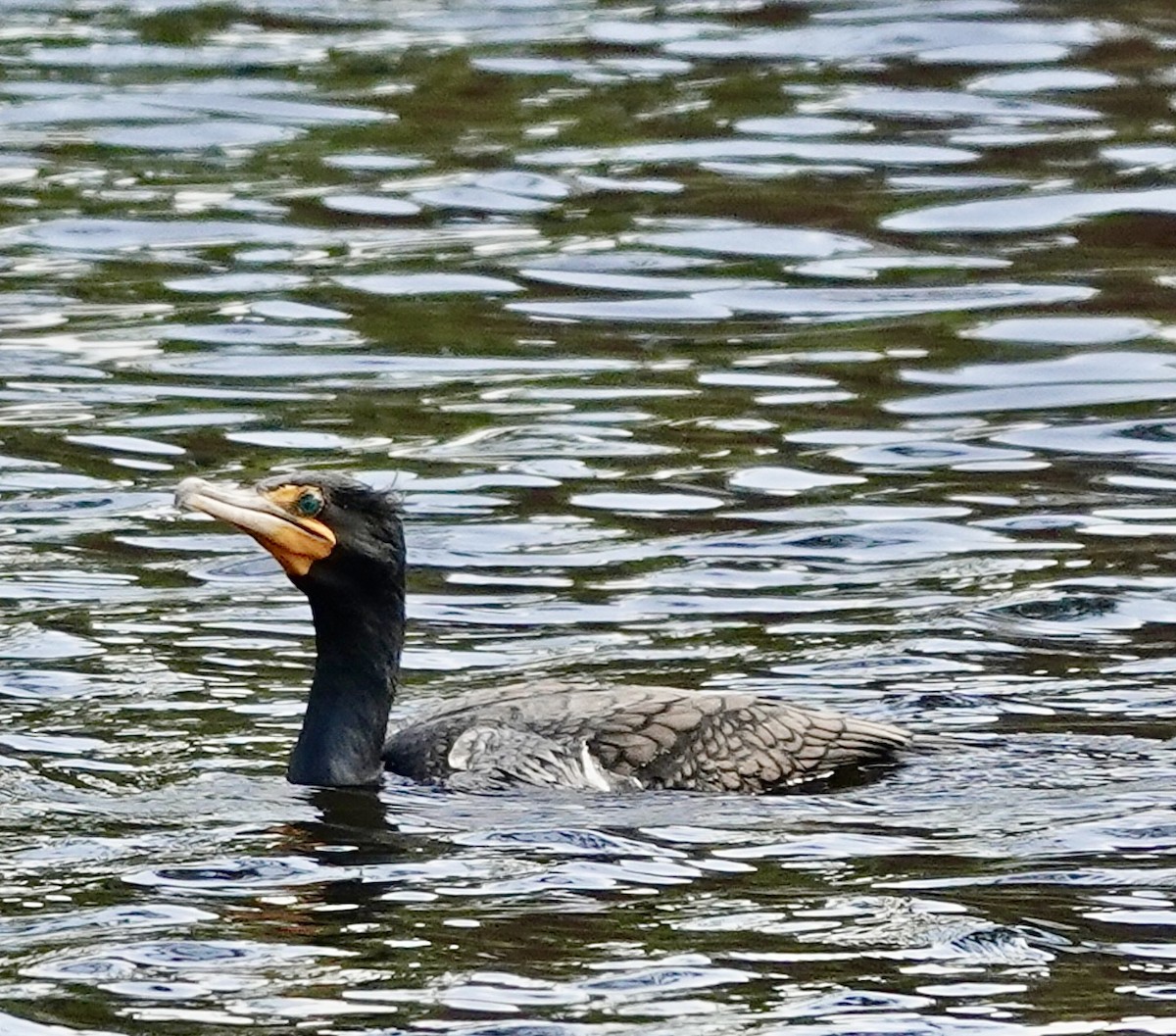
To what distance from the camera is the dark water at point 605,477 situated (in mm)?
8414

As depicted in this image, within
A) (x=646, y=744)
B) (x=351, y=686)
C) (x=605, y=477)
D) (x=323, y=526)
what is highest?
(x=323, y=526)

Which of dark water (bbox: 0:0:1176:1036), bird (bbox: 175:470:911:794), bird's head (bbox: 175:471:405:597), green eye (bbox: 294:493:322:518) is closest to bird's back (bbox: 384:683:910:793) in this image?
bird (bbox: 175:470:911:794)

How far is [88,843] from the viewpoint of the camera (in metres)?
9.45

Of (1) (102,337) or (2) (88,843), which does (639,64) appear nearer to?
(1) (102,337)

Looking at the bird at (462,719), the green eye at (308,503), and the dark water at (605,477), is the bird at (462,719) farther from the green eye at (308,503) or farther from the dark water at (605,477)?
the dark water at (605,477)

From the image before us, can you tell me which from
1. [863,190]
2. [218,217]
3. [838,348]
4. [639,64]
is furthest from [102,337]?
[639,64]

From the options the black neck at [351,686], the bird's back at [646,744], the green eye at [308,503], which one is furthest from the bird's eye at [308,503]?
the bird's back at [646,744]

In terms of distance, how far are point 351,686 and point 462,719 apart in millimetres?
375

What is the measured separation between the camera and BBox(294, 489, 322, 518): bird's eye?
394 inches

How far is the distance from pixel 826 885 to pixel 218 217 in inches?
437

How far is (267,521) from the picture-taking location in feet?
32.6

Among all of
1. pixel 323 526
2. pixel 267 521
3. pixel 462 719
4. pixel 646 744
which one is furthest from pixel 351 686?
pixel 646 744

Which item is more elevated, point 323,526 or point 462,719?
point 323,526

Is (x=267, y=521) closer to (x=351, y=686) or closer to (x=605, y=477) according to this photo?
(x=351, y=686)
